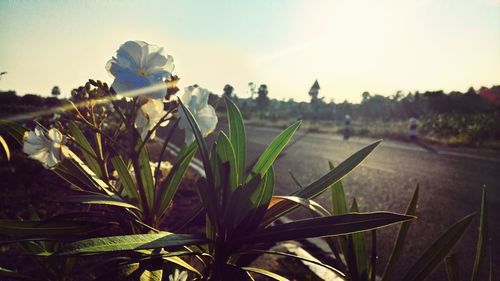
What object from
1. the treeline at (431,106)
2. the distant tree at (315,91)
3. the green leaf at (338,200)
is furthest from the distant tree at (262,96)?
the green leaf at (338,200)

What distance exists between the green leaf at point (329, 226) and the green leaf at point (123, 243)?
0.23m

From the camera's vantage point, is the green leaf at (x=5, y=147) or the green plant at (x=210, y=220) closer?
the green plant at (x=210, y=220)

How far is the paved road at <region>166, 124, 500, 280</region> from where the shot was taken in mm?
3804

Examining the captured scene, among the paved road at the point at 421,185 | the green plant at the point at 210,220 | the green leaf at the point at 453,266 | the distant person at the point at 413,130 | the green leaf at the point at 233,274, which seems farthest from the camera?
the distant person at the point at 413,130

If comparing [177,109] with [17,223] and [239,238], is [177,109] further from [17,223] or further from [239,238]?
[17,223]

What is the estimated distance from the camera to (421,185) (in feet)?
21.1

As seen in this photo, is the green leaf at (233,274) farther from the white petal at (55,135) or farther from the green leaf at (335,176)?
the white petal at (55,135)

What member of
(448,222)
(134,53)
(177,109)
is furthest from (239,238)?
(448,222)

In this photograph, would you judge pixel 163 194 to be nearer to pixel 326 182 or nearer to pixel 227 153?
pixel 227 153

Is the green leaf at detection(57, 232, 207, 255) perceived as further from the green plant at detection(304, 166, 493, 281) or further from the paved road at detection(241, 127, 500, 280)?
the paved road at detection(241, 127, 500, 280)

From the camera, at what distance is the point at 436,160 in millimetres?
9242

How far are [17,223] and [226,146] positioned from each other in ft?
2.19

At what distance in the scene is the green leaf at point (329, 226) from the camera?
1.02 meters

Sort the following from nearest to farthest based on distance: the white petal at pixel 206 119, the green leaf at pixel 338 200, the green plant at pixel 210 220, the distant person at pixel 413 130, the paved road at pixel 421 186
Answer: the green plant at pixel 210 220 < the white petal at pixel 206 119 < the green leaf at pixel 338 200 < the paved road at pixel 421 186 < the distant person at pixel 413 130
